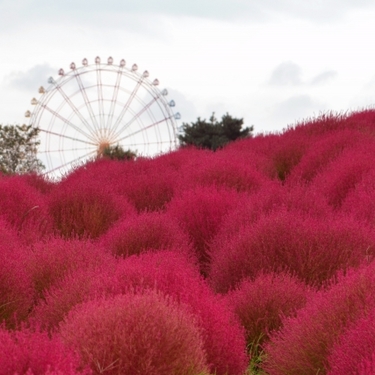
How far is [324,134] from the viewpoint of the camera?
1488cm

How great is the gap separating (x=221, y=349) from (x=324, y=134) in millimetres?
9937

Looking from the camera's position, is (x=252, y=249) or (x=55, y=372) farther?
(x=252, y=249)

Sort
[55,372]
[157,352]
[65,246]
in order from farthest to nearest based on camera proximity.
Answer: [65,246] < [157,352] < [55,372]

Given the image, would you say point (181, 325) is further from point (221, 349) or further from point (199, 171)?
point (199, 171)

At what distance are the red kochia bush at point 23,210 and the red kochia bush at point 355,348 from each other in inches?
214

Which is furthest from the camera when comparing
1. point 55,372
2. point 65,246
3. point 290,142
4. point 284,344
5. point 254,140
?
point 254,140

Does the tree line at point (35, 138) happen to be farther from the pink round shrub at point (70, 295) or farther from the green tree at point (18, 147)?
the pink round shrub at point (70, 295)

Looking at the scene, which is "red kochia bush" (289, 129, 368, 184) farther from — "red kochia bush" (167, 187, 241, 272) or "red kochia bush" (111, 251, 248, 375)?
"red kochia bush" (111, 251, 248, 375)

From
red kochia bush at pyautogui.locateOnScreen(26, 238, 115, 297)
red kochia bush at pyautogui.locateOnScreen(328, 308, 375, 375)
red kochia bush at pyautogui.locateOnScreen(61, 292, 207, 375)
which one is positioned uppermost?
red kochia bush at pyautogui.locateOnScreen(26, 238, 115, 297)

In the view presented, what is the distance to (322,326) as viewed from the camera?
5160mm

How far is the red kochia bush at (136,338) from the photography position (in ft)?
14.9

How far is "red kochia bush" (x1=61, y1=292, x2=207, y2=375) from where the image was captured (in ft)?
14.9

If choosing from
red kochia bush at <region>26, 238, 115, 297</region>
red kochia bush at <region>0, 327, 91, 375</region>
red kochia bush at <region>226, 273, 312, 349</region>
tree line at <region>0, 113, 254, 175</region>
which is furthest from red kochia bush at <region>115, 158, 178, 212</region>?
tree line at <region>0, 113, 254, 175</region>

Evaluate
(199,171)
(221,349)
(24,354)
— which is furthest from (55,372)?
(199,171)
